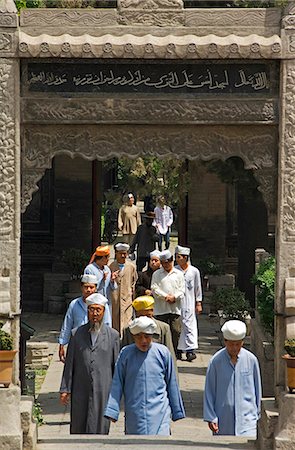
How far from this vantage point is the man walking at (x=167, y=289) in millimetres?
16688

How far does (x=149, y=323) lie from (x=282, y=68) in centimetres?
231

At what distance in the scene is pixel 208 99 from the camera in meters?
11.4

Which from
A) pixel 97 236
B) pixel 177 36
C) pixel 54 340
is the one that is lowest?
pixel 54 340

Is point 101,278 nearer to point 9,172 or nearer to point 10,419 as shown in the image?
point 9,172

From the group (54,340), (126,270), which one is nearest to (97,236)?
(54,340)

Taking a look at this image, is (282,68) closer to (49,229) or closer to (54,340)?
(54,340)

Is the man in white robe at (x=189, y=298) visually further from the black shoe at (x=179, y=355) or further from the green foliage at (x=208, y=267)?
the green foliage at (x=208, y=267)

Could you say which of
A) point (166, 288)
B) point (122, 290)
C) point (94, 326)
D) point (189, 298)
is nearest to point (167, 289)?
point (166, 288)

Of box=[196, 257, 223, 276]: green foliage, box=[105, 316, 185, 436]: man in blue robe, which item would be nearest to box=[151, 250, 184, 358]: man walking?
box=[105, 316, 185, 436]: man in blue robe

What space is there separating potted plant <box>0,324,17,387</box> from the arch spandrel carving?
1214 mm

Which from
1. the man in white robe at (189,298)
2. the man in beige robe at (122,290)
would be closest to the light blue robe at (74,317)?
the man in beige robe at (122,290)

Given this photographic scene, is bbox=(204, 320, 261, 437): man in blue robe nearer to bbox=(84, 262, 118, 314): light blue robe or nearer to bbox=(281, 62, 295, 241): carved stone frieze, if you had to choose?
bbox=(281, 62, 295, 241): carved stone frieze

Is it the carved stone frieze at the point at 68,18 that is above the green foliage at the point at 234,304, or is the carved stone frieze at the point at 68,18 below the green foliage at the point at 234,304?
above

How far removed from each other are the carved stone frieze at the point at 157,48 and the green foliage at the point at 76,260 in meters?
12.9
